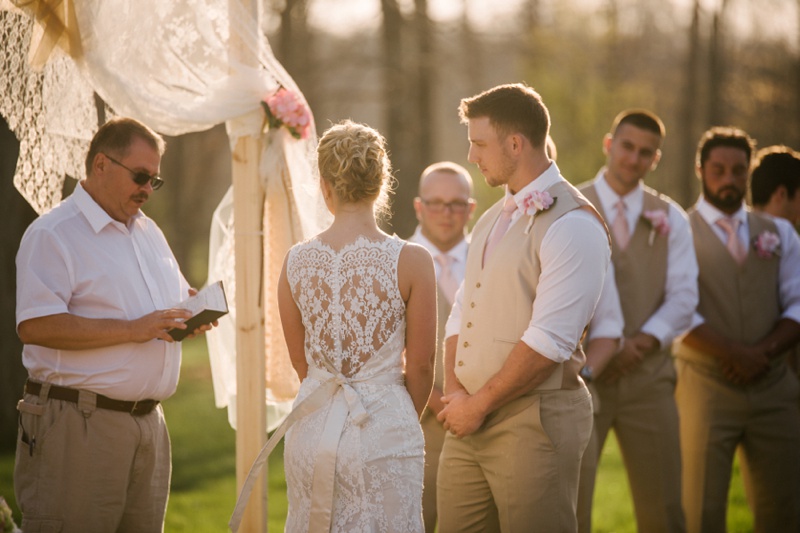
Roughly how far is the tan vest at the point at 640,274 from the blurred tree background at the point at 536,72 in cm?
1035

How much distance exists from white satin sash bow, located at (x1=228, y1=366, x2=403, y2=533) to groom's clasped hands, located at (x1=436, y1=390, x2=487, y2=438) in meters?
0.33

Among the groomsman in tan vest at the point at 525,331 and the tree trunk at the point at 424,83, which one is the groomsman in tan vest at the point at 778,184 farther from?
the tree trunk at the point at 424,83

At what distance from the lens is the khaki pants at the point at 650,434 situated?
5.09m

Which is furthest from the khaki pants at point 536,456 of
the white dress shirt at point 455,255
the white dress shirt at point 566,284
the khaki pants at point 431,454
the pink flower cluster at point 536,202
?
the white dress shirt at point 455,255

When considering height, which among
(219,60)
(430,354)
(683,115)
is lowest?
(430,354)

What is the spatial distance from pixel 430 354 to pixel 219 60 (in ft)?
6.15

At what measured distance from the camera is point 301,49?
1609 centimetres

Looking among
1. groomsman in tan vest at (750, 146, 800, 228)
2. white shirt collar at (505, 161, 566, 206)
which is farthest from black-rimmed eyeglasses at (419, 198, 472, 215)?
groomsman in tan vest at (750, 146, 800, 228)

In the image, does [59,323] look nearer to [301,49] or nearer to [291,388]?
[291,388]

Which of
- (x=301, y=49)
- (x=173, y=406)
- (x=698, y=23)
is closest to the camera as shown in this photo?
(x=173, y=406)

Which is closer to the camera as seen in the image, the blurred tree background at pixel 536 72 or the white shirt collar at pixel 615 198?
the white shirt collar at pixel 615 198

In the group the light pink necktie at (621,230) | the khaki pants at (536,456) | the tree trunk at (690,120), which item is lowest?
the khaki pants at (536,456)

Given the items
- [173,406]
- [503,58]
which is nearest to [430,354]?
[173,406]

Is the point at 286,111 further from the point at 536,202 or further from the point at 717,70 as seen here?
the point at 717,70
